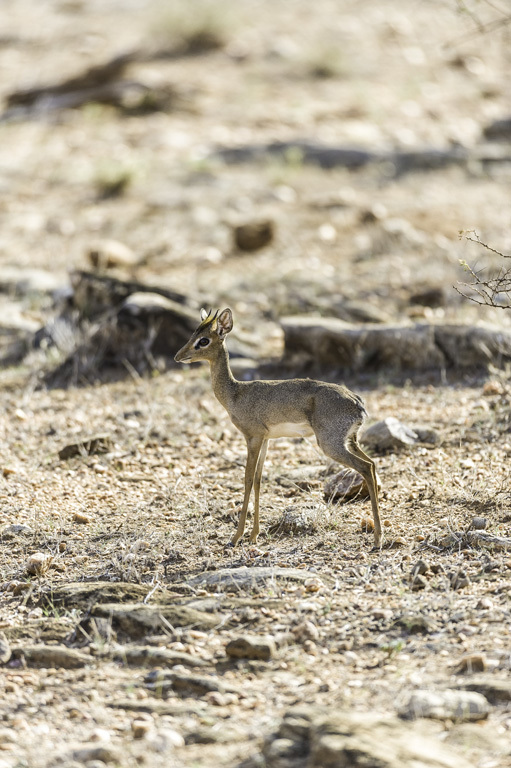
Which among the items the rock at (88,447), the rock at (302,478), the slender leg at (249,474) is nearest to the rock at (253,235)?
the rock at (88,447)

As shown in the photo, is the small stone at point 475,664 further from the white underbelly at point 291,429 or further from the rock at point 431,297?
the rock at point 431,297

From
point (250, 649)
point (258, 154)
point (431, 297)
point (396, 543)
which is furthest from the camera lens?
point (258, 154)

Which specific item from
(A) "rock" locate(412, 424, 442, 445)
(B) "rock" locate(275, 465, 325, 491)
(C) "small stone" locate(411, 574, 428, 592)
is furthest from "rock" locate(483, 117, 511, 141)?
(C) "small stone" locate(411, 574, 428, 592)

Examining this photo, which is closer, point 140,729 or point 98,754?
point 98,754

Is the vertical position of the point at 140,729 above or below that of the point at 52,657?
above

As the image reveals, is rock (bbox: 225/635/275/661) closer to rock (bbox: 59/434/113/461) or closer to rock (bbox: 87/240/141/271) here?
rock (bbox: 59/434/113/461)

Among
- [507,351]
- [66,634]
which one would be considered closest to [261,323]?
[507,351]

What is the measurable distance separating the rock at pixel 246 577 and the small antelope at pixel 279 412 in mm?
519

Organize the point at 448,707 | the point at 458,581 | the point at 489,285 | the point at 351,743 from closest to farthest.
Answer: the point at 351,743 < the point at 448,707 < the point at 458,581 < the point at 489,285

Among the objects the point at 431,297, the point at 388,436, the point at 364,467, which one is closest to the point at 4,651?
the point at 364,467

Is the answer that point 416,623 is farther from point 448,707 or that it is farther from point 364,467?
point 364,467

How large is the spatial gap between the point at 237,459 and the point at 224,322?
1539 mm

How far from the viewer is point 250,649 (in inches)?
177

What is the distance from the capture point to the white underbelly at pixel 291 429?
5.94m
